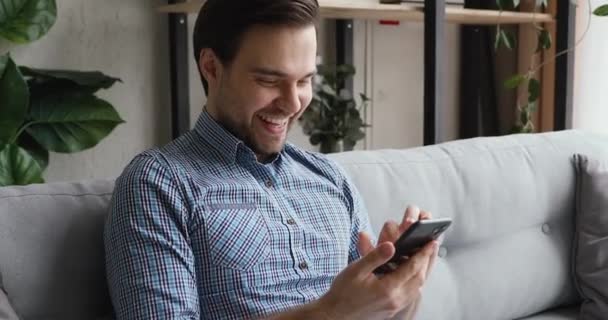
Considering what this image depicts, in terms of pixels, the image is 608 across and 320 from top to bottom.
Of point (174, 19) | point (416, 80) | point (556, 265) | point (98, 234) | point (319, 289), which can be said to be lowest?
point (556, 265)

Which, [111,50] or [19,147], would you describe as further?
[111,50]

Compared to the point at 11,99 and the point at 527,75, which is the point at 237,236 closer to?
the point at 11,99

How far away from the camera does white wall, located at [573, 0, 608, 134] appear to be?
244 centimetres

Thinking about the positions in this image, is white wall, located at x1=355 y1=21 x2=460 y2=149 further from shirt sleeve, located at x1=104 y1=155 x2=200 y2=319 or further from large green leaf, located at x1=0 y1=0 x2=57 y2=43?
shirt sleeve, located at x1=104 y1=155 x2=200 y2=319

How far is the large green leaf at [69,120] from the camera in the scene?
5.89ft

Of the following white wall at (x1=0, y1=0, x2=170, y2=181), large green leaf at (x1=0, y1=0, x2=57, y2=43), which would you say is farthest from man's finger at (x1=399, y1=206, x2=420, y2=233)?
white wall at (x1=0, y1=0, x2=170, y2=181)

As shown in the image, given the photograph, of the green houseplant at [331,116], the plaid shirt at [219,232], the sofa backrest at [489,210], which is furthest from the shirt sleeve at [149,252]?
the green houseplant at [331,116]

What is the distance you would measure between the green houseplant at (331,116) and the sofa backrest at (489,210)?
0.62 metres

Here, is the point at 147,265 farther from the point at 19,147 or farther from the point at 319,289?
the point at 19,147

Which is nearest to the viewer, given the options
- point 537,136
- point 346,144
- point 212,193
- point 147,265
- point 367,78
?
point 147,265

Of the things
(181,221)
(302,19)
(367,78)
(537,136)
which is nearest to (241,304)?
(181,221)

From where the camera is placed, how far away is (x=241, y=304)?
1061 mm

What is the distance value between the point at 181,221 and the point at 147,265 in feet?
0.28

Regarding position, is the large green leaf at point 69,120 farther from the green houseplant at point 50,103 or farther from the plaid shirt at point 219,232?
the plaid shirt at point 219,232
